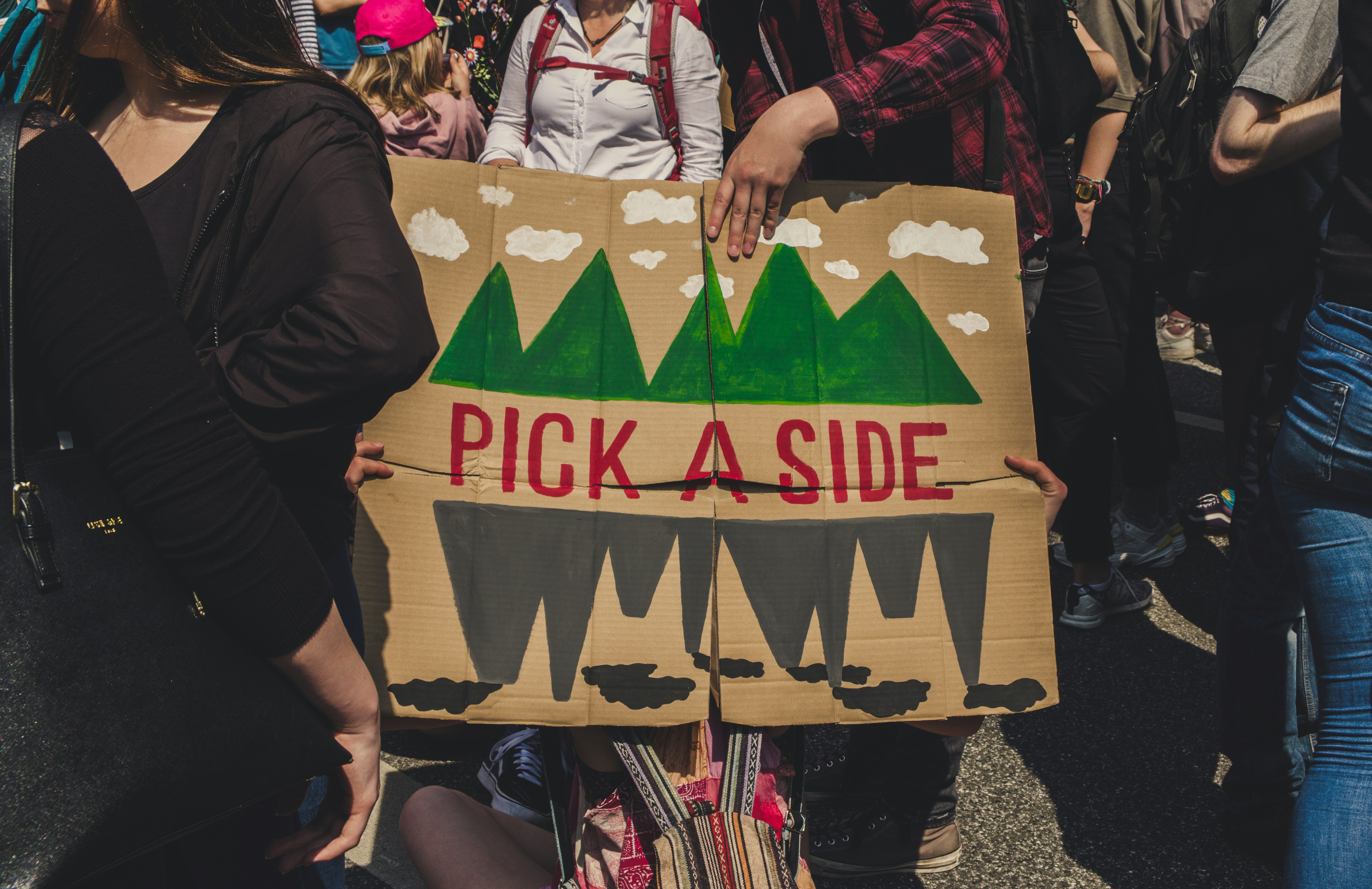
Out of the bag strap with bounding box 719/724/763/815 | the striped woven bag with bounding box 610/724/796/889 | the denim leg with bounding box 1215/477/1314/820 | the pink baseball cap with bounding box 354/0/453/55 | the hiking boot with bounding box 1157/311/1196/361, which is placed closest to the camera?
the striped woven bag with bounding box 610/724/796/889

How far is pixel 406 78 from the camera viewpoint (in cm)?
337

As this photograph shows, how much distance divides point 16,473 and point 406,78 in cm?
303

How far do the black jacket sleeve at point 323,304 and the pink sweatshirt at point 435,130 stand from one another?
2.43m

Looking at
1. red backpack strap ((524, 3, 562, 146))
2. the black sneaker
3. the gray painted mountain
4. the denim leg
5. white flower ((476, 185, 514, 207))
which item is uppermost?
red backpack strap ((524, 3, 562, 146))

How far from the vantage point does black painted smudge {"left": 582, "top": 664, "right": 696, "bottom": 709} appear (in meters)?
1.27

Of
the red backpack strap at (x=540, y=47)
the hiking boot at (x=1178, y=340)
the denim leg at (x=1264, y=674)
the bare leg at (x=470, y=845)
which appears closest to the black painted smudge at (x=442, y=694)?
the bare leg at (x=470, y=845)

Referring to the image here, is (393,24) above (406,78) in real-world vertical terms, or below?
above

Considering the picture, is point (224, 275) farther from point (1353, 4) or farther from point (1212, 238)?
point (1212, 238)

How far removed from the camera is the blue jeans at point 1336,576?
1.24 metres

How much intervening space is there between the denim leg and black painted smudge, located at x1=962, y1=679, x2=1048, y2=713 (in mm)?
698

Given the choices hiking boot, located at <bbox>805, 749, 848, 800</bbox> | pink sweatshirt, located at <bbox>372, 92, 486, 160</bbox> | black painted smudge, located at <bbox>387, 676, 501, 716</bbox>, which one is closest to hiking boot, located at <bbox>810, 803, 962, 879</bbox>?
hiking boot, located at <bbox>805, 749, 848, 800</bbox>

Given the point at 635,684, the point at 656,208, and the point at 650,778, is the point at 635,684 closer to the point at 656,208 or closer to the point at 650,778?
the point at 650,778

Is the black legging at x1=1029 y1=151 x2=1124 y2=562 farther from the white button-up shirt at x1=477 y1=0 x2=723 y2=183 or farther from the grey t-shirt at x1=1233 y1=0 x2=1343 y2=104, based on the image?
the white button-up shirt at x1=477 y1=0 x2=723 y2=183

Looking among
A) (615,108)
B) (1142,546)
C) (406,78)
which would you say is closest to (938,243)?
(615,108)
